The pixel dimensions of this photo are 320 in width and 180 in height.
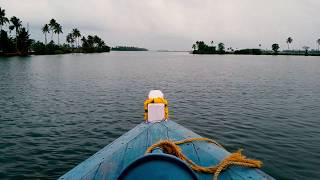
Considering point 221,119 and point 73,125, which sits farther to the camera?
point 221,119

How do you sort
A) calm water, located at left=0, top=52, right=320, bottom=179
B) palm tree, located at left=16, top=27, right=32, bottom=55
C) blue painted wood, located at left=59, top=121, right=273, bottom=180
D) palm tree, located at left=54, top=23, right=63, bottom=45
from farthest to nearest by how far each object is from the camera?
palm tree, located at left=54, top=23, right=63, bottom=45
palm tree, located at left=16, top=27, right=32, bottom=55
calm water, located at left=0, top=52, right=320, bottom=179
blue painted wood, located at left=59, top=121, right=273, bottom=180

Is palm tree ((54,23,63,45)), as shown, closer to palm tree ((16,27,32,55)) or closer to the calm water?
palm tree ((16,27,32,55))

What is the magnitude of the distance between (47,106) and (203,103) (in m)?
12.7

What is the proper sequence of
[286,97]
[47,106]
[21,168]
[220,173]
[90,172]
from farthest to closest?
[286,97] → [47,106] → [21,168] → [90,172] → [220,173]

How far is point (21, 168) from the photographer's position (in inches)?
430

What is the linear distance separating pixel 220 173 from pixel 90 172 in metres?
2.55

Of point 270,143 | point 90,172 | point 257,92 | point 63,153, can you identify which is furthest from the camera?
point 257,92

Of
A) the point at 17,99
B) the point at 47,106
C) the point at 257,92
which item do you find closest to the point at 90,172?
the point at 47,106

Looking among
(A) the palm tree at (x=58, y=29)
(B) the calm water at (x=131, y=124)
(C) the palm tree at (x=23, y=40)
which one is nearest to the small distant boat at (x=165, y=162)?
(B) the calm water at (x=131, y=124)

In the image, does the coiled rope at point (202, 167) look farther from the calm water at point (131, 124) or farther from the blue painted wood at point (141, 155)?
the calm water at point (131, 124)

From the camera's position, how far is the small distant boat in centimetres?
347

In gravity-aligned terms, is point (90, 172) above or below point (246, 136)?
above

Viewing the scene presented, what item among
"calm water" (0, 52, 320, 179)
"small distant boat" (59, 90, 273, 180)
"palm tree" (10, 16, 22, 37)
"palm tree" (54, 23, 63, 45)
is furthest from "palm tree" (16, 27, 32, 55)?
"small distant boat" (59, 90, 273, 180)

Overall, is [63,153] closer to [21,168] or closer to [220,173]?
[21,168]
